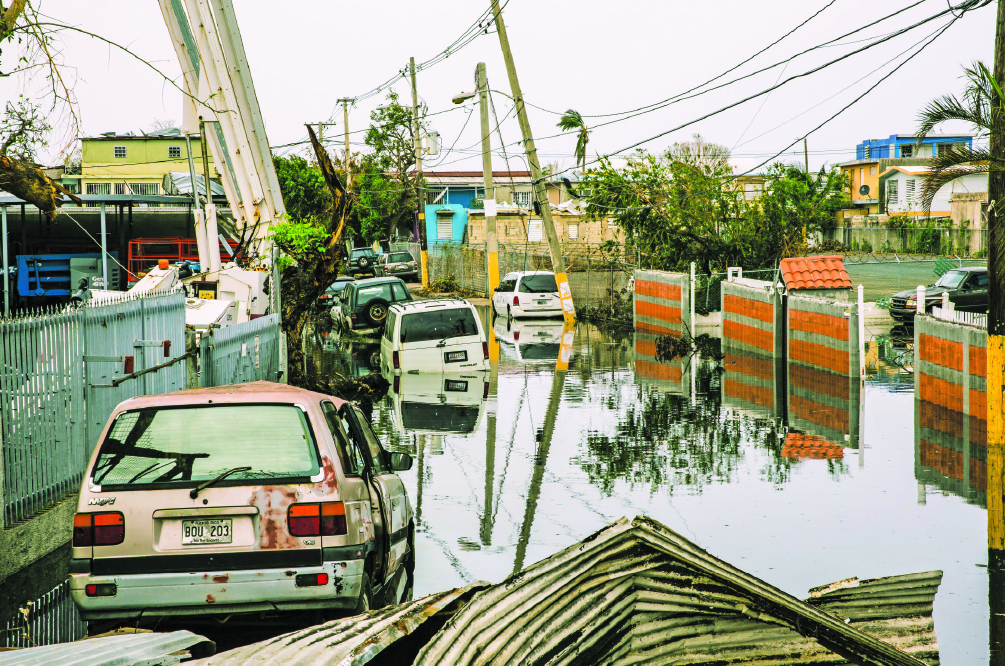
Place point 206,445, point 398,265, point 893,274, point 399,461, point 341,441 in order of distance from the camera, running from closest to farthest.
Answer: point 206,445 < point 341,441 < point 399,461 < point 893,274 < point 398,265

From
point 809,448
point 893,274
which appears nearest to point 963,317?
point 809,448

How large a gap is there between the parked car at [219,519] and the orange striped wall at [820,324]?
15004mm

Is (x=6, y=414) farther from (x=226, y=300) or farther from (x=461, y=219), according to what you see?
(x=461, y=219)

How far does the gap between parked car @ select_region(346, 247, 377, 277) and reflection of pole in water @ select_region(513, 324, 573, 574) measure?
32118 mm

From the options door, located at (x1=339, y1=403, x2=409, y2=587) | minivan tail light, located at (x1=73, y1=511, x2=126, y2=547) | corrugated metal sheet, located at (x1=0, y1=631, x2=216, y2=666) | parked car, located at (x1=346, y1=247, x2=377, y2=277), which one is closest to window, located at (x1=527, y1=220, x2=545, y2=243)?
parked car, located at (x1=346, y1=247, x2=377, y2=277)

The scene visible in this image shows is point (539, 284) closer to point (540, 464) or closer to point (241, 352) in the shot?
point (241, 352)

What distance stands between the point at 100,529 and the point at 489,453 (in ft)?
24.9

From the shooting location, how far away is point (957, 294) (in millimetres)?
28562

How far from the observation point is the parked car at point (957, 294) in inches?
1106

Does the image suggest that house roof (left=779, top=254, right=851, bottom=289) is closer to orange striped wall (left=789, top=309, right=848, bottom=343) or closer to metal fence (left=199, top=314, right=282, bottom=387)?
orange striped wall (left=789, top=309, right=848, bottom=343)

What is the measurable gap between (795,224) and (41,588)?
29.8m

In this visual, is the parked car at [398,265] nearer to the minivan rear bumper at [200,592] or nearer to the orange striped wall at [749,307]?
the orange striped wall at [749,307]

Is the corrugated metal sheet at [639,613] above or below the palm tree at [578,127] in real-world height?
below

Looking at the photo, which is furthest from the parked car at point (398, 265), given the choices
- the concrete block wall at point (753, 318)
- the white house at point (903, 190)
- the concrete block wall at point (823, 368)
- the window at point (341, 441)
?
the window at point (341, 441)
